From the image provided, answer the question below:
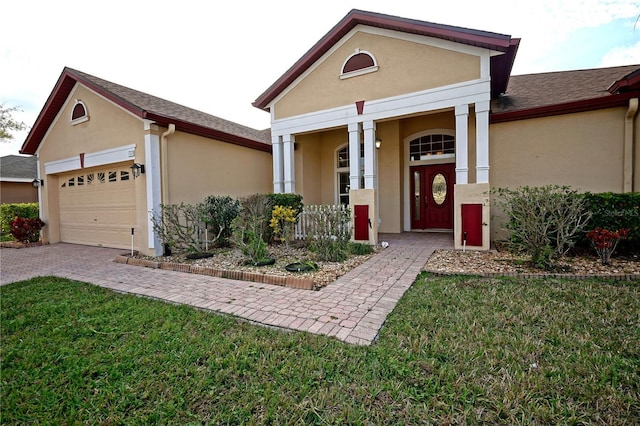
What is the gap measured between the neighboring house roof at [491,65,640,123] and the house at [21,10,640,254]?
39 millimetres

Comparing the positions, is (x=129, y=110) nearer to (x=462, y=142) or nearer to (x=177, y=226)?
(x=177, y=226)

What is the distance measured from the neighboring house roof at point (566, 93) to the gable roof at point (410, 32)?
2.75 ft

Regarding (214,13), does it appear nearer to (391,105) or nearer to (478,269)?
(391,105)

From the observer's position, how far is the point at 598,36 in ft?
20.2

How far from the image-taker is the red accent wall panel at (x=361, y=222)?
8109 millimetres

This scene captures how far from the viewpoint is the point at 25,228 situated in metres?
10.1

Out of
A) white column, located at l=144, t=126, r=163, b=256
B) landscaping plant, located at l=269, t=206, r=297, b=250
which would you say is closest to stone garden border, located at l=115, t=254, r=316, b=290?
white column, located at l=144, t=126, r=163, b=256

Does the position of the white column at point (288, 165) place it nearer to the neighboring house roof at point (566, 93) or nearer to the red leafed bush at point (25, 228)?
the neighboring house roof at point (566, 93)

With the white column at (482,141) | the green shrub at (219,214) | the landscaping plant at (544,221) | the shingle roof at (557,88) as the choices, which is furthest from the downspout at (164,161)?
the shingle roof at (557,88)

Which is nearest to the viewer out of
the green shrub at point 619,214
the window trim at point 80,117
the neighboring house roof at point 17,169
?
the green shrub at point 619,214

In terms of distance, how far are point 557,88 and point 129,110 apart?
38.5 feet

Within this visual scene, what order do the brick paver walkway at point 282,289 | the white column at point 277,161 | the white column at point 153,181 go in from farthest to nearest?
the white column at point 277,161, the white column at point 153,181, the brick paver walkway at point 282,289

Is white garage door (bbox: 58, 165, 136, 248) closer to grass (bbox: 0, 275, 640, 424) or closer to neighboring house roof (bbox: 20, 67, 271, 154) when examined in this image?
neighboring house roof (bbox: 20, 67, 271, 154)

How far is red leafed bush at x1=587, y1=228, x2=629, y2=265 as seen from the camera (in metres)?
5.15
